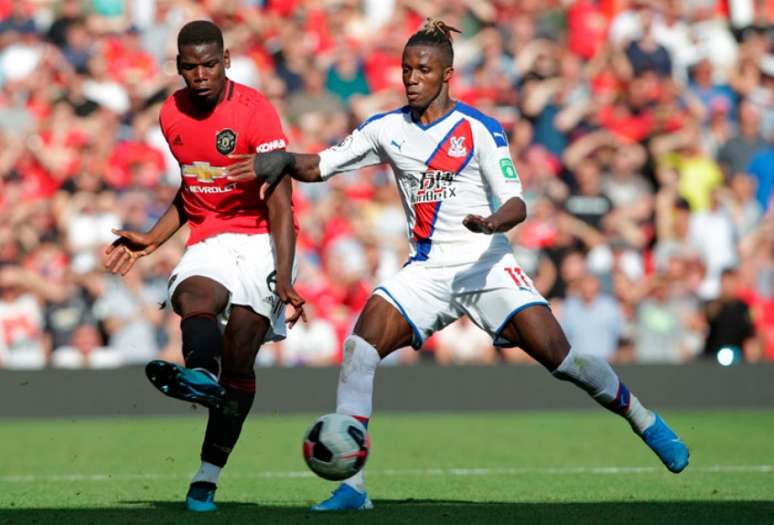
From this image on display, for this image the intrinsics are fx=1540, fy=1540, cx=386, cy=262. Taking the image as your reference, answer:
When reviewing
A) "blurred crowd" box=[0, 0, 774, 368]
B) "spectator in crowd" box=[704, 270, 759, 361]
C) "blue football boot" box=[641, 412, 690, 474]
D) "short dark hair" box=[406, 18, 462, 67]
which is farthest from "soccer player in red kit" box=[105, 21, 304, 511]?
"spectator in crowd" box=[704, 270, 759, 361]

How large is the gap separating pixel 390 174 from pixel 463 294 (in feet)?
28.7

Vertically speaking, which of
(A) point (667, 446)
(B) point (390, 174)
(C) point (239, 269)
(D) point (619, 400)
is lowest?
(A) point (667, 446)

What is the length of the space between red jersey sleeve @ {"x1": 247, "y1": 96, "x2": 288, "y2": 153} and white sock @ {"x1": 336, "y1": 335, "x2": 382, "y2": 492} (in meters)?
1.12

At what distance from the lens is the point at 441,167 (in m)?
8.29

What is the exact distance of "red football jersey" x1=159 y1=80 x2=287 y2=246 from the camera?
27.2 ft

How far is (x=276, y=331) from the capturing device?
28.2 feet

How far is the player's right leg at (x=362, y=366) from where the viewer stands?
318 inches

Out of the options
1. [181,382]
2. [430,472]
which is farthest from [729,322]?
[181,382]

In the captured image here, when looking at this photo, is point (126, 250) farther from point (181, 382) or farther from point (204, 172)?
point (181, 382)

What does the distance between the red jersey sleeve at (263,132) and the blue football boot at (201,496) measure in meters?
1.82

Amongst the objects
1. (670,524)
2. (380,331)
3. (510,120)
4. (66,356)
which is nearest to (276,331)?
(380,331)

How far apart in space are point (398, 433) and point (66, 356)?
11.5 feet

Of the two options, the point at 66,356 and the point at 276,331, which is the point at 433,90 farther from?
the point at 66,356

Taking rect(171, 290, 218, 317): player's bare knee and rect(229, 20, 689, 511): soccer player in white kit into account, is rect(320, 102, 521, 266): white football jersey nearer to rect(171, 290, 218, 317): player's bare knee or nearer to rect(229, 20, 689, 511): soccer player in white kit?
rect(229, 20, 689, 511): soccer player in white kit
